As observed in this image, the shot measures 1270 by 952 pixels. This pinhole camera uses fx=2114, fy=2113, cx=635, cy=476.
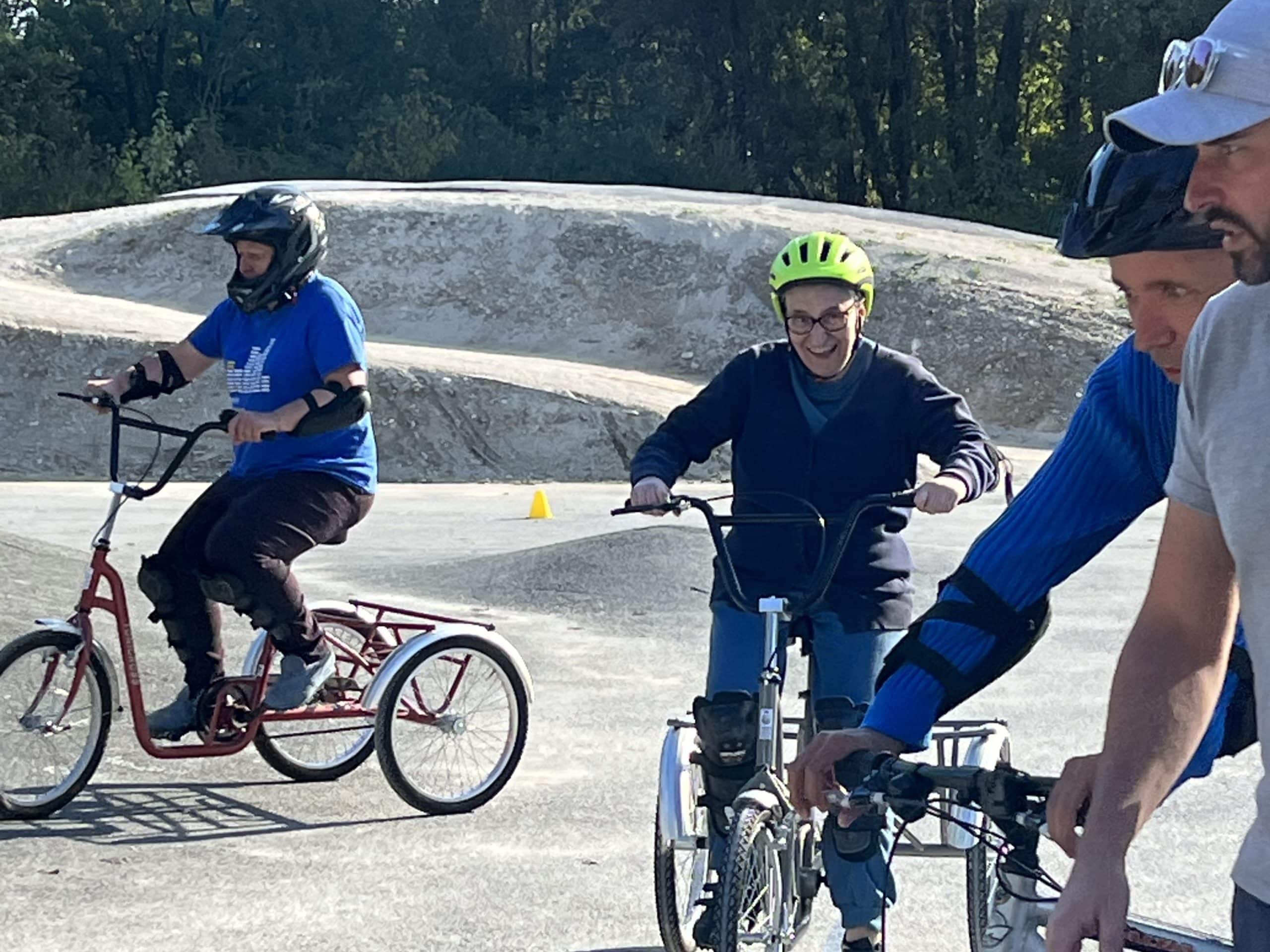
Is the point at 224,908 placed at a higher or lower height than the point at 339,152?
lower

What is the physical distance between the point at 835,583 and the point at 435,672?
2.31 m

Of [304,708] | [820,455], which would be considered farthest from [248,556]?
[820,455]

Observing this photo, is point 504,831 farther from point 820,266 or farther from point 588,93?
point 588,93

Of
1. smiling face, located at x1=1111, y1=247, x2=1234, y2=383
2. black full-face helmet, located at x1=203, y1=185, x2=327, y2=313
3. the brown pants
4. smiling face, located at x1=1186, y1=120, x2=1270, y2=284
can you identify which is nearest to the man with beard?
smiling face, located at x1=1186, y1=120, x2=1270, y2=284

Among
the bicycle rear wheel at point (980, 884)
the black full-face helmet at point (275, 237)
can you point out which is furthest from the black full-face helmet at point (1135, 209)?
the black full-face helmet at point (275, 237)

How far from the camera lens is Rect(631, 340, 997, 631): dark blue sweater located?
5355 mm

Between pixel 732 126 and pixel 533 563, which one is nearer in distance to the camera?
pixel 533 563

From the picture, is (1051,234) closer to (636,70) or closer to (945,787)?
(636,70)

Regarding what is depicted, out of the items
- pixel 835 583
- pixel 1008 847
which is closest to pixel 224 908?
pixel 835 583

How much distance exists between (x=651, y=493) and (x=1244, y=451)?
3006 mm

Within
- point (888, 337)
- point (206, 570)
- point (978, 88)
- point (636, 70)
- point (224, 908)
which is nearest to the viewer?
point (224, 908)

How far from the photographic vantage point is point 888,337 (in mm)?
32156

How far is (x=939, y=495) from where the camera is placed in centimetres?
491

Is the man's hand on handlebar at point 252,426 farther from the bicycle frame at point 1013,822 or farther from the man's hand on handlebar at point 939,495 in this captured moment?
the bicycle frame at point 1013,822
